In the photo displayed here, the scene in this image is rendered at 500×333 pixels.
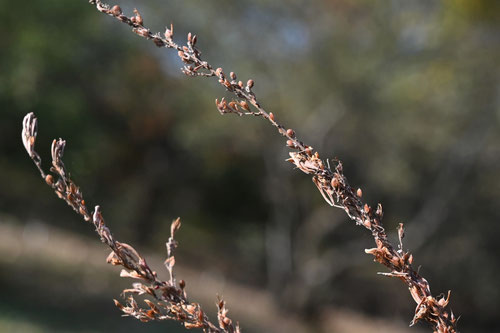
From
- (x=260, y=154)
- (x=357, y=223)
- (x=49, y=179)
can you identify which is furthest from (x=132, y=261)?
(x=260, y=154)

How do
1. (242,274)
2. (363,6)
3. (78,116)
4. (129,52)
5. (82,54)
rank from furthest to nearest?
(242,274) < (129,52) < (363,6) < (82,54) < (78,116)

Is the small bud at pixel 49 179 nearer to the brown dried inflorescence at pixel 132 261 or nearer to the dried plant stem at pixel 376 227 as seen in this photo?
the brown dried inflorescence at pixel 132 261

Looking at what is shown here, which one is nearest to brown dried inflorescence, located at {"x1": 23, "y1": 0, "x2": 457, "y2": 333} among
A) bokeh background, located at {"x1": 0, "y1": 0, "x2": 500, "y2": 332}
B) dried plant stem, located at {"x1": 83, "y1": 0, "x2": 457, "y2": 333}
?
dried plant stem, located at {"x1": 83, "y1": 0, "x2": 457, "y2": 333}

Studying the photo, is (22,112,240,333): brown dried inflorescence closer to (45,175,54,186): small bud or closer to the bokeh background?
(45,175,54,186): small bud

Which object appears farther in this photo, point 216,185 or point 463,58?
point 216,185

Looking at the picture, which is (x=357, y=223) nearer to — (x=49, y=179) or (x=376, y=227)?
(x=376, y=227)

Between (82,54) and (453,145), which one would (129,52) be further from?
(453,145)

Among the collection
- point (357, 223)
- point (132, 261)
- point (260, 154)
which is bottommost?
point (132, 261)

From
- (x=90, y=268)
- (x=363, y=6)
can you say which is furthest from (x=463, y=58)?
(x=90, y=268)
